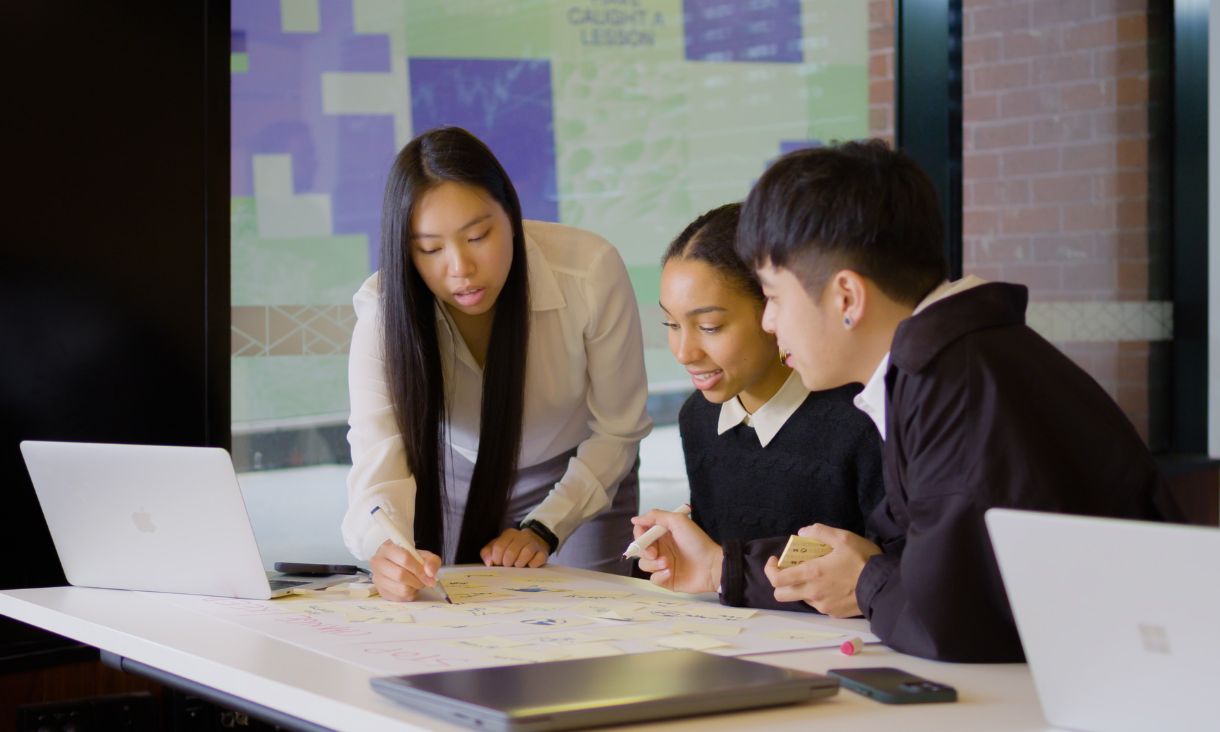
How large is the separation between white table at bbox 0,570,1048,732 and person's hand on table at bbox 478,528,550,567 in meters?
0.56

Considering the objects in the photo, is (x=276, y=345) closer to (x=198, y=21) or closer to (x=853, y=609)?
(x=198, y=21)

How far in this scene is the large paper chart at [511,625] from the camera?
141cm

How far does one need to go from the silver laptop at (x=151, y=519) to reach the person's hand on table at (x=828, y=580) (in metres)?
0.65

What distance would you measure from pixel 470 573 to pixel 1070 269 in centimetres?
280

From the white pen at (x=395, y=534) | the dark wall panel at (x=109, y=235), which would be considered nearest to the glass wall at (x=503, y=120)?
the dark wall panel at (x=109, y=235)

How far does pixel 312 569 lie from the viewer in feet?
6.41

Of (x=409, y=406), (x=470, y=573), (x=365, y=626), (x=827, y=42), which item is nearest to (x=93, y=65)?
(x=409, y=406)

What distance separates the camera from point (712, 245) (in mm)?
2012

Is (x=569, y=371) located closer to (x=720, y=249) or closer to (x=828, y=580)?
(x=720, y=249)

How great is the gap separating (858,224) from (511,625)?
599 millimetres

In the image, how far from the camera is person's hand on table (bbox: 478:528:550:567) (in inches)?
84.3

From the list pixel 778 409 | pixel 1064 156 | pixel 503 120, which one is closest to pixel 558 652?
pixel 778 409

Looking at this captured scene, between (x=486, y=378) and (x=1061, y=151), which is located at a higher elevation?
(x=1061, y=151)

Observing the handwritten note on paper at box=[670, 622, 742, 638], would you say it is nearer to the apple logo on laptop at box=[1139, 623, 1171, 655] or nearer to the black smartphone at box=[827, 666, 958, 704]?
the black smartphone at box=[827, 666, 958, 704]
